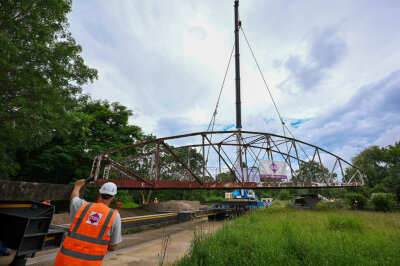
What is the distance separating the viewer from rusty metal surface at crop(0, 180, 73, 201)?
3.16 meters

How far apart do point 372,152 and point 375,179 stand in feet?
31.1

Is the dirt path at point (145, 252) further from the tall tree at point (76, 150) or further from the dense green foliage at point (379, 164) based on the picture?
the dense green foliage at point (379, 164)

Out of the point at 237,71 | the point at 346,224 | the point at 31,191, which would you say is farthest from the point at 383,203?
the point at 31,191

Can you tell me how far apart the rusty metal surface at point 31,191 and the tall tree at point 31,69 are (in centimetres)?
875

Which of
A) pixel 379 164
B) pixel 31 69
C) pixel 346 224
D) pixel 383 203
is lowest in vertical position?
pixel 346 224

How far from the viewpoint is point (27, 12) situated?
34.0ft

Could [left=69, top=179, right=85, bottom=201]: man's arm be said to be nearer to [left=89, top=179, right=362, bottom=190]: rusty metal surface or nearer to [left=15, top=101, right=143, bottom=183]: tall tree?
[left=89, top=179, right=362, bottom=190]: rusty metal surface

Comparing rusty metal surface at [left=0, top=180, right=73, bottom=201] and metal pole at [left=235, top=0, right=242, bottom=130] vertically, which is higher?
metal pole at [left=235, top=0, right=242, bottom=130]

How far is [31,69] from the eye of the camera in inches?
410

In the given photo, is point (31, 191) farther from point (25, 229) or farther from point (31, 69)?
point (31, 69)

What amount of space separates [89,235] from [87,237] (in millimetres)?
34

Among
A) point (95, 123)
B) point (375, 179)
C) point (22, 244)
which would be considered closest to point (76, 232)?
point (22, 244)

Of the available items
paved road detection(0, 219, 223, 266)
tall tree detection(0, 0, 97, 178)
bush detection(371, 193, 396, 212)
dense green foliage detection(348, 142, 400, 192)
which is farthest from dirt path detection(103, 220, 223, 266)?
dense green foliage detection(348, 142, 400, 192)

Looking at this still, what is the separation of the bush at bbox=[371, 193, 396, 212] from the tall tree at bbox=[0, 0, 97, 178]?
102ft
